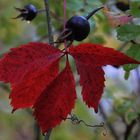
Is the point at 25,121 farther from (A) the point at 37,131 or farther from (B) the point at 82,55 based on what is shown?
(B) the point at 82,55

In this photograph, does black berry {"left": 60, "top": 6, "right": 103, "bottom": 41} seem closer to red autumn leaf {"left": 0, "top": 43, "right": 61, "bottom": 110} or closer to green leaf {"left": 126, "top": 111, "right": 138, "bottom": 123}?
red autumn leaf {"left": 0, "top": 43, "right": 61, "bottom": 110}

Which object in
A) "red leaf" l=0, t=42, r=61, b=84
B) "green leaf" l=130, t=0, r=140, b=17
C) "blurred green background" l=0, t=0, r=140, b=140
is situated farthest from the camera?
"blurred green background" l=0, t=0, r=140, b=140

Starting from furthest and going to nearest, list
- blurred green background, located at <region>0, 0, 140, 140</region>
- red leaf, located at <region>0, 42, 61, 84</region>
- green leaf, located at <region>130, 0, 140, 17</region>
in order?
blurred green background, located at <region>0, 0, 140, 140</region>, green leaf, located at <region>130, 0, 140, 17</region>, red leaf, located at <region>0, 42, 61, 84</region>

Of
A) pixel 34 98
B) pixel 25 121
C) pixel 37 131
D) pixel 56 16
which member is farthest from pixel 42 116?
pixel 25 121

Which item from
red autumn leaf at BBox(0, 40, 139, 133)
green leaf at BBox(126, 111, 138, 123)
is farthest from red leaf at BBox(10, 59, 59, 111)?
green leaf at BBox(126, 111, 138, 123)

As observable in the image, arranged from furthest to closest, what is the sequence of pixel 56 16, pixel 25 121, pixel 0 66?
1. pixel 25 121
2. pixel 56 16
3. pixel 0 66

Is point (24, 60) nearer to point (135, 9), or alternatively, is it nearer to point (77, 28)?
point (77, 28)

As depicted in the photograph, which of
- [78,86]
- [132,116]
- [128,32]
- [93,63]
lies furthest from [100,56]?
[78,86]
